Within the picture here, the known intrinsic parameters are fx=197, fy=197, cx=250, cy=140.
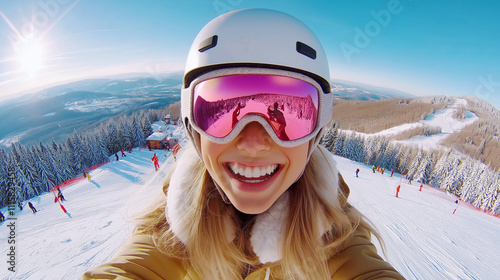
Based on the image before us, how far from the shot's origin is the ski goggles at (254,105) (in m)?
1.53

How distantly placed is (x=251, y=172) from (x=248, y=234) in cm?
72

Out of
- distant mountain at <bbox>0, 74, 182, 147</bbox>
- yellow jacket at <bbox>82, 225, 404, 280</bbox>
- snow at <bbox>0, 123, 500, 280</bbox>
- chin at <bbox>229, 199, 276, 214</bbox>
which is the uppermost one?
chin at <bbox>229, 199, 276, 214</bbox>

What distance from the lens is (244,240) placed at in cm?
181

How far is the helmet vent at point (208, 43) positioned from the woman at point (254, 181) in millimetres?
10

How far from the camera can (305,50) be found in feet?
→ 5.41

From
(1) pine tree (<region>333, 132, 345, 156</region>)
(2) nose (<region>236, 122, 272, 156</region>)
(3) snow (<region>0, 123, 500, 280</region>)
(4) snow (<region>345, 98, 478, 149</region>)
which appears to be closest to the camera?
(2) nose (<region>236, 122, 272, 156</region>)

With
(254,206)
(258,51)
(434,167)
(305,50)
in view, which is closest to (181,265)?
(254,206)

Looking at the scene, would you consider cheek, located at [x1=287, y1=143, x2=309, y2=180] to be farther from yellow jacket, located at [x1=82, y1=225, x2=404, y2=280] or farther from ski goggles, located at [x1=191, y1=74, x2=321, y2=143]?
yellow jacket, located at [x1=82, y1=225, x2=404, y2=280]

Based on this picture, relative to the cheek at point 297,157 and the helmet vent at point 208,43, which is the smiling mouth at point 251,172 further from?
the helmet vent at point 208,43

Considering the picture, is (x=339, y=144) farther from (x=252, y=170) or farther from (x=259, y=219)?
(x=252, y=170)

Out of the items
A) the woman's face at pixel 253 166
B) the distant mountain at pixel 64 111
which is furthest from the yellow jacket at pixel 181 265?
the distant mountain at pixel 64 111

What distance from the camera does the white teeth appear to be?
1458mm

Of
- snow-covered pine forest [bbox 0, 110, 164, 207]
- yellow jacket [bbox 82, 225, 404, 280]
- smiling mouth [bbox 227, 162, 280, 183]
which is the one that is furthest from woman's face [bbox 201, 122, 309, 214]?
snow-covered pine forest [bbox 0, 110, 164, 207]

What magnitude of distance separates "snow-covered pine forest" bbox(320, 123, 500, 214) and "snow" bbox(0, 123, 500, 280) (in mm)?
19724
